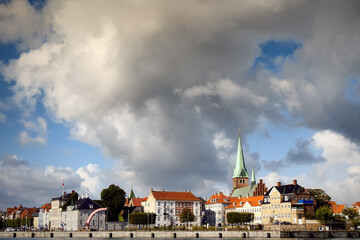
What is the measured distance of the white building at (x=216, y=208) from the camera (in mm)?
143125

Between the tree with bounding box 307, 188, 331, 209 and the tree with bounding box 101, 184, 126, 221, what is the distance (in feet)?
176

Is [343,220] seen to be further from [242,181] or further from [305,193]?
[242,181]

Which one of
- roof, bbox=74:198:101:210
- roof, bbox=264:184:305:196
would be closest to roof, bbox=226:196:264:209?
roof, bbox=264:184:305:196

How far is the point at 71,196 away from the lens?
14062 cm

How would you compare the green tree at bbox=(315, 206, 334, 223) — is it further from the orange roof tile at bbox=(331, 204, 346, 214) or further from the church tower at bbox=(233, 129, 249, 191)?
the church tower at bbox=(233, 129, 249, 191)

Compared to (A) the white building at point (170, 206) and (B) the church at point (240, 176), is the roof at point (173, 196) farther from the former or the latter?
(B) the church at point (240, 176)

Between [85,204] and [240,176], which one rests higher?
[240,176]

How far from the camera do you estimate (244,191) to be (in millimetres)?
161250

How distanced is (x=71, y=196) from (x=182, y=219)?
37.1 meters

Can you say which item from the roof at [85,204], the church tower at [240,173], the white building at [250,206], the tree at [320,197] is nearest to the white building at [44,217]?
the roof at [85,204]

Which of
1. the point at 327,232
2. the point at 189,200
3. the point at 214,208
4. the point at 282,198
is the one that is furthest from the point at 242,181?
the point at 327,232

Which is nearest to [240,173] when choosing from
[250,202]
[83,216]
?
[250,202]

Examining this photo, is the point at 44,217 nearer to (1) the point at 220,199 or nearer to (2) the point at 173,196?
(2) the point at 173,196

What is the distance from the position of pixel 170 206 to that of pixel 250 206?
23720mm
